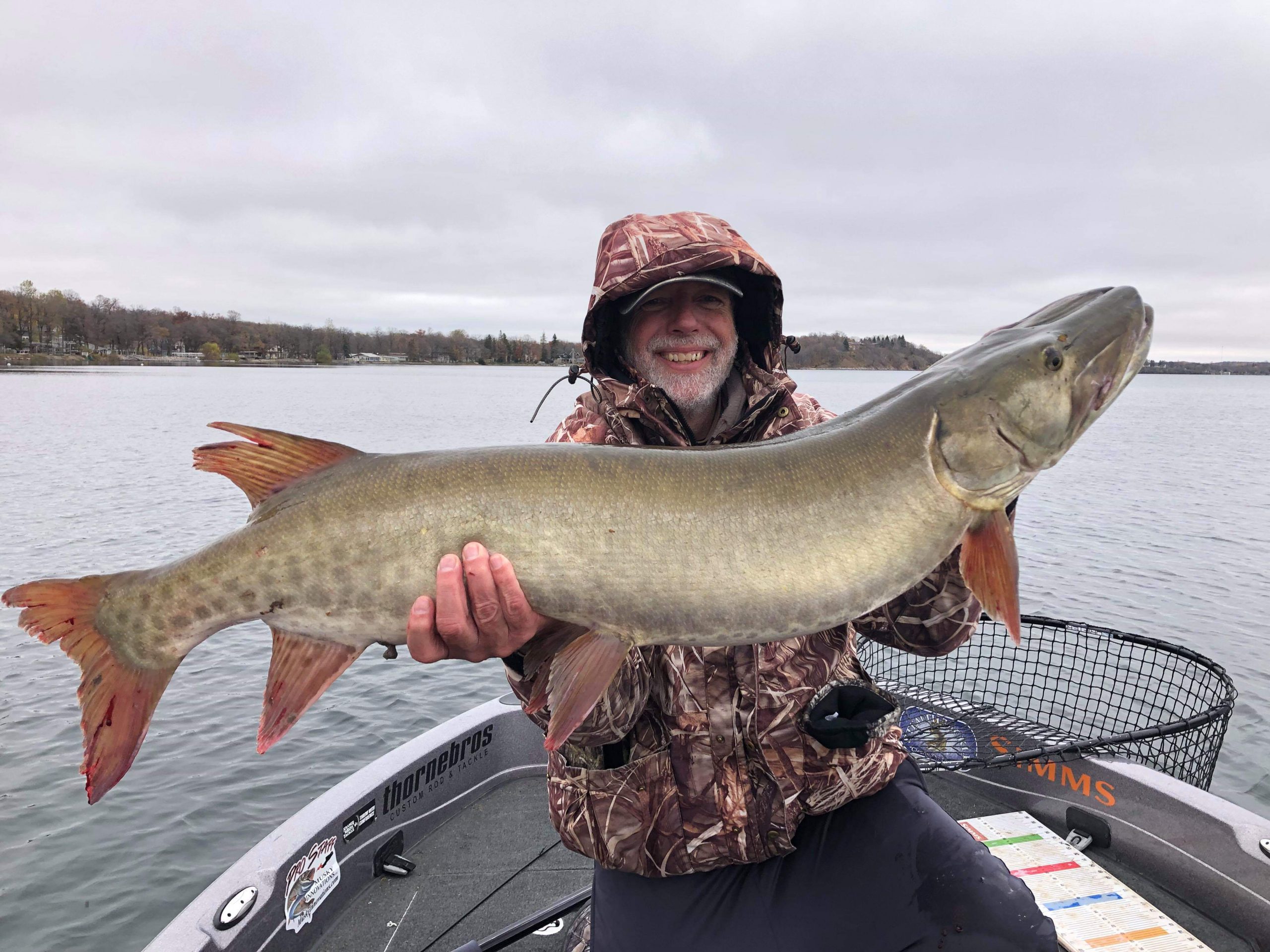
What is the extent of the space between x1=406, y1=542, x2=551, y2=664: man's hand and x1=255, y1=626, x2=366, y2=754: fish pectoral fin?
0.24 metres

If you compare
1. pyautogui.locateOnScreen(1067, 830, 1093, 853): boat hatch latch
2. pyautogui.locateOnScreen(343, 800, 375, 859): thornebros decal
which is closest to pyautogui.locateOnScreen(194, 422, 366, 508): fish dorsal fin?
pyautogui.locateOnScreen(343, 800, 375, 859): thornebros decal

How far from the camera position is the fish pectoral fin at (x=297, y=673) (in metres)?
2.33

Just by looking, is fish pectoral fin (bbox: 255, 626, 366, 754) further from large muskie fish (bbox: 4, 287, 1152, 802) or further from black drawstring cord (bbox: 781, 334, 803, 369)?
black drawstring cord (bbox: 781, 334, 803, 369)

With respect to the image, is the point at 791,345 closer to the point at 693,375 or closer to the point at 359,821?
the point at 693,375

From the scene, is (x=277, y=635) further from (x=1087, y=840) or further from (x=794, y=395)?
(x=1087, y=840)

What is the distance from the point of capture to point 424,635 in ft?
7.43

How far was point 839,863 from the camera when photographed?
269cm

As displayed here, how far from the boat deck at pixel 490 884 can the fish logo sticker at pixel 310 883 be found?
20 centimetres

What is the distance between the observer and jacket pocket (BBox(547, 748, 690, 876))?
2672 mm

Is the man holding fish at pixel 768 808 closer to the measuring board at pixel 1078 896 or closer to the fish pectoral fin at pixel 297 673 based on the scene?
the fish pectoral fin at pixel 297 673

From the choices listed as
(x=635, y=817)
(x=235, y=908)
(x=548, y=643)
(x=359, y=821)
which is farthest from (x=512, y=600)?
(x=359, y=821)

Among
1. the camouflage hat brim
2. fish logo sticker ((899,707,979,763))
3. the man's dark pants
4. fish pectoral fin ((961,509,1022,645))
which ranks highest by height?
the camouflage hat brim

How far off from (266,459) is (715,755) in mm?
1768

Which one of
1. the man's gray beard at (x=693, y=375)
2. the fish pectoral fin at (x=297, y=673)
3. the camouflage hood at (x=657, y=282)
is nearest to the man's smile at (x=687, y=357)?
the man's gray beard at (x=693, y=375)
